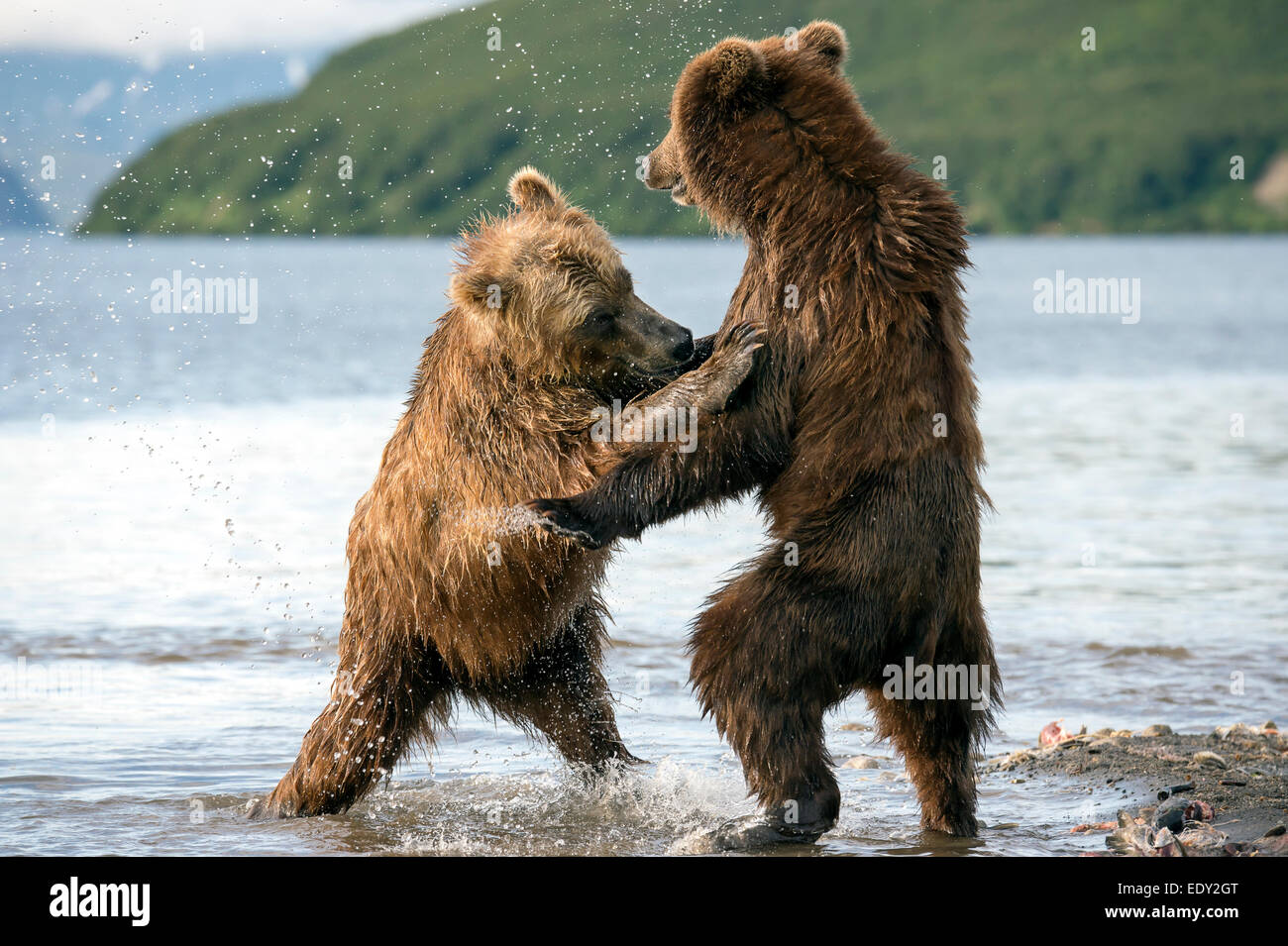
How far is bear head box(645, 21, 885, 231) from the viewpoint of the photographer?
505 centimetres

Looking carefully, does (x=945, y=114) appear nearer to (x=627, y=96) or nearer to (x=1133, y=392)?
(x=627, y=96)

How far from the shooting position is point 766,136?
5137 millimetres

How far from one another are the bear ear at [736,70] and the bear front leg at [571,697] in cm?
209

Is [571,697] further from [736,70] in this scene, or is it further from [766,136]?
[736,70]

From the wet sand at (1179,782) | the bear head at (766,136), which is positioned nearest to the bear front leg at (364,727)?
the bear head at (766,136)

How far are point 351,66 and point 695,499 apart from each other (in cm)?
16809

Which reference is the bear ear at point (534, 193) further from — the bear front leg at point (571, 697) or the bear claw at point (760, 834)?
the bear claw at point (760, 834)

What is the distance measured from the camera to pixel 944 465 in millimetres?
4840

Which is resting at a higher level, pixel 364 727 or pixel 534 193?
pixel 534 193

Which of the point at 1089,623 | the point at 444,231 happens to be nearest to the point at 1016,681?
the point at 1089,623

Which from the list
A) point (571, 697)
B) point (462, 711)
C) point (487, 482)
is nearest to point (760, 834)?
point (571, 697)

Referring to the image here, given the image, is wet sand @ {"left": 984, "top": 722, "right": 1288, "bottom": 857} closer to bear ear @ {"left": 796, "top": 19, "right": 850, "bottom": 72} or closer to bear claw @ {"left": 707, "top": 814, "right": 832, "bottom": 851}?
bear claw @ {"left": 707, "top": 814, "right": 832, "bottom": 851}

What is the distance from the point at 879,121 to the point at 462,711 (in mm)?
116892

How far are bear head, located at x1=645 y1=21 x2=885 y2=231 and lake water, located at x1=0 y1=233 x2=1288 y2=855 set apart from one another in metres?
1.45
